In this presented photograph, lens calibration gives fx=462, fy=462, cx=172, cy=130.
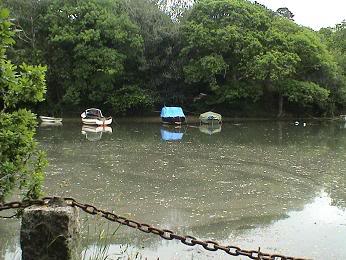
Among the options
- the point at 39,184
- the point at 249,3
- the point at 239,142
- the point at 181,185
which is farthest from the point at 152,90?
the point at 39,184

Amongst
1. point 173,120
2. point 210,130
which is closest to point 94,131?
point 173,120

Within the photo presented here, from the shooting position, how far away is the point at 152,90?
35.9 m

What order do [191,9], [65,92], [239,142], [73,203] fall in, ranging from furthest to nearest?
[191,9]
[65,92]
[239,142]
[73,203]

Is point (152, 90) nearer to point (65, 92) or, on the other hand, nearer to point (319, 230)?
point (65, 92)

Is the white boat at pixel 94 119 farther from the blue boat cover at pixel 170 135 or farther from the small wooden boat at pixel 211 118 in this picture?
the small wooden boat at pixel 211 118

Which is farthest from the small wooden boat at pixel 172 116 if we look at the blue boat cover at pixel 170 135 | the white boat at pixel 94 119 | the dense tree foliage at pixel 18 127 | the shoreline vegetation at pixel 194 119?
the dense tree foliage at pixel 18 127

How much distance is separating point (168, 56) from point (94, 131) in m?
12.6

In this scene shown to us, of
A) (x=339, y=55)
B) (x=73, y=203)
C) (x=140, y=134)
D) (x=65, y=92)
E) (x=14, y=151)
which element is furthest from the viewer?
(x=339, y=55)

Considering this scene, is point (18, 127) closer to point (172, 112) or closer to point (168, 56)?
point (172, 112)

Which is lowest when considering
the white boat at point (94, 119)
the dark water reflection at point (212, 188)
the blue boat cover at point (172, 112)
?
the dark water reflection at point (212, 188)

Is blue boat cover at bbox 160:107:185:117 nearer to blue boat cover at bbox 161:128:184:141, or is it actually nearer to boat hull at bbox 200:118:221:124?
boat hull at bbox 200:118:221:124

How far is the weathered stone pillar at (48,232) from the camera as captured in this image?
8.81 ft

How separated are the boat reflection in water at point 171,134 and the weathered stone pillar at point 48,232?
1935 cm

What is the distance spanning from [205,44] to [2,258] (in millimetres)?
30020
